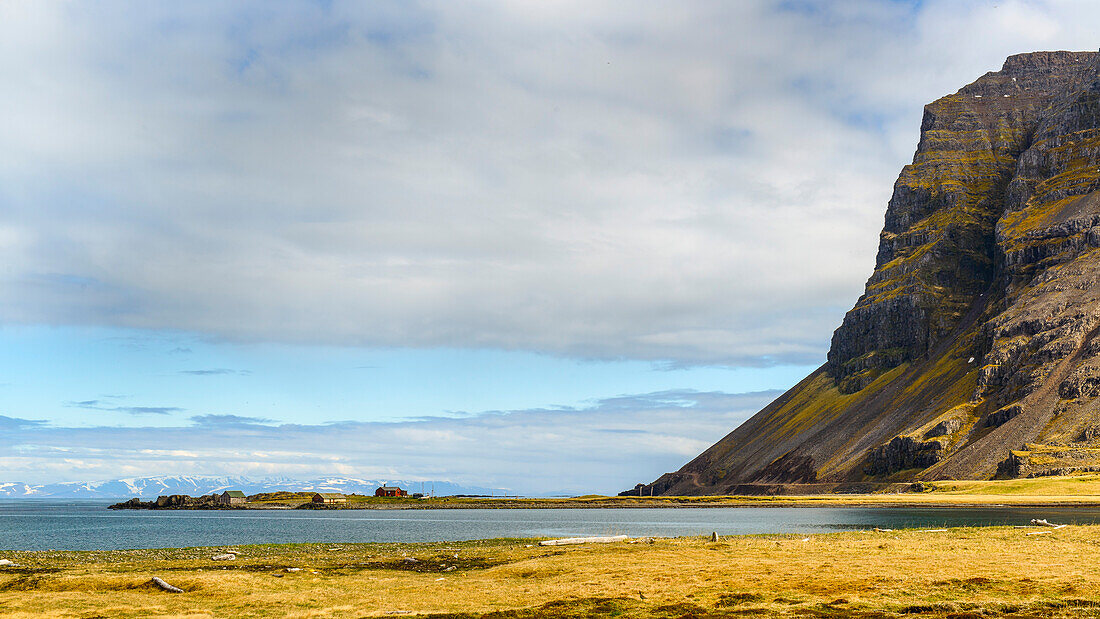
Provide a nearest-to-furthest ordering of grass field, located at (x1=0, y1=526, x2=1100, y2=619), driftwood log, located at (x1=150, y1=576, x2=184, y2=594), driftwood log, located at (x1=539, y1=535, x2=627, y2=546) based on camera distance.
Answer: grass field, located at (x1=0, y1=526, x2=1100, y2=619), driftwood log, located at (x1=150, y1=576, x2=184, y2=594), driftwood log, located at (x1=539, y1=535, x2=627, y2=546)

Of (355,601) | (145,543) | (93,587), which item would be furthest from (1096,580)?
(145,543)

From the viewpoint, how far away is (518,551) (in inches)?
2734

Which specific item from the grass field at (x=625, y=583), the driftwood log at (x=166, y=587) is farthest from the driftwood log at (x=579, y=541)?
the driftwood log at (x=166, y=587)

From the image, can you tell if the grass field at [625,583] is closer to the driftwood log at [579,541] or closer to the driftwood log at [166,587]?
the driftwood log at [166,587]

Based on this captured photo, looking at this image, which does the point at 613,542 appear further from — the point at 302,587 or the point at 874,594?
the point at 874,594

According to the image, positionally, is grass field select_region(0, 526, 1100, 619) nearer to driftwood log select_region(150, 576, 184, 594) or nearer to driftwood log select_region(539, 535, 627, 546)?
driftwood log select_region(150, 576, 184, 594)

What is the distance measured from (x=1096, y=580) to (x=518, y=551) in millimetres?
41671

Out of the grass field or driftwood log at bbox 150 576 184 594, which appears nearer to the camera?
the grass field

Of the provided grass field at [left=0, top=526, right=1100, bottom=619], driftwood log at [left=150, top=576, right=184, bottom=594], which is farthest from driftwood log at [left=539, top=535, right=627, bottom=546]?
driftwood log at [left=150, top=576, right=184, bottom=594]

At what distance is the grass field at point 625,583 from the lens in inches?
1414

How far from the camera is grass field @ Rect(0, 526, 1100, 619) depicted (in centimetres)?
3591

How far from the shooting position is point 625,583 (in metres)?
43.2

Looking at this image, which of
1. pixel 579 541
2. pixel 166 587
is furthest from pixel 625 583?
pixel 579 541

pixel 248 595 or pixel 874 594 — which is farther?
pixel 248 595
